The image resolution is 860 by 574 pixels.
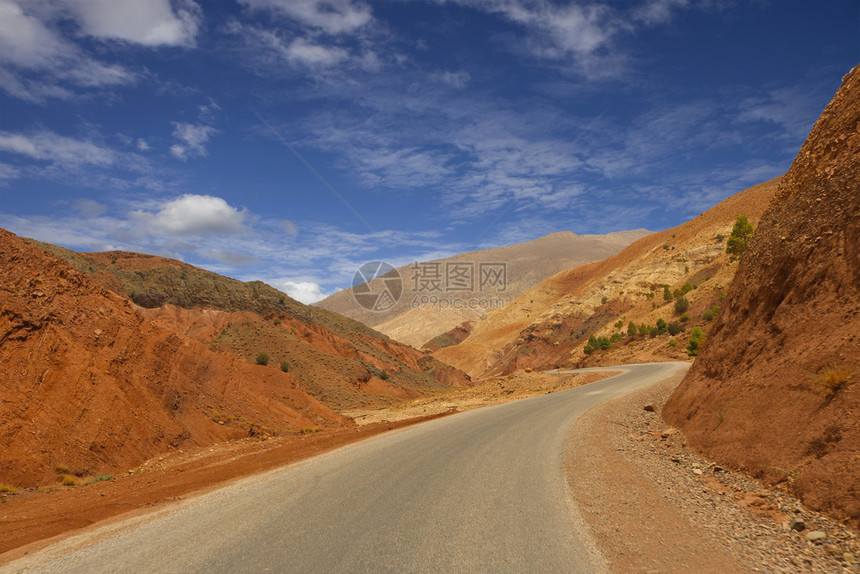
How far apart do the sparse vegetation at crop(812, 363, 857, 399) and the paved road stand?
398 centimetres

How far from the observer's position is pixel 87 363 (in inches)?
526

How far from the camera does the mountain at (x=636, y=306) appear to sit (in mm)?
53656

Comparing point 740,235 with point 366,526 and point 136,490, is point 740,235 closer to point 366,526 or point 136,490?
point 366,526

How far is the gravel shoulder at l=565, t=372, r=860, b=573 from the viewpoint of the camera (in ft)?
15.2

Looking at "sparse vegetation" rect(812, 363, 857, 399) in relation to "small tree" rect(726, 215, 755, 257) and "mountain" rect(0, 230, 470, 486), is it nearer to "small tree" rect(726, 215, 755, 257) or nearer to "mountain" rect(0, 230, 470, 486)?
"mountain" rect(0, 230, 470, 486)

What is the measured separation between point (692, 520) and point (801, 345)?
3993mm

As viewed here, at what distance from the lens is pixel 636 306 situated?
68688mm

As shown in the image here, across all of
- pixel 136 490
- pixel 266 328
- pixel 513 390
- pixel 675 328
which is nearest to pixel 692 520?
pixel 136 490

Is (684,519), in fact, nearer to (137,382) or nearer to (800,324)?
(800,324)

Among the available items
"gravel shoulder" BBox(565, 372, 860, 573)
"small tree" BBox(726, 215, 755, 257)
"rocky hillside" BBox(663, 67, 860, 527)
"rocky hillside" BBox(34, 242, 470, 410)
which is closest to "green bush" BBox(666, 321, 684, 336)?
"small tree" BBox(726, 215, 755, 257)

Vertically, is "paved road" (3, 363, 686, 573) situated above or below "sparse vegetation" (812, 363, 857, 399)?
below

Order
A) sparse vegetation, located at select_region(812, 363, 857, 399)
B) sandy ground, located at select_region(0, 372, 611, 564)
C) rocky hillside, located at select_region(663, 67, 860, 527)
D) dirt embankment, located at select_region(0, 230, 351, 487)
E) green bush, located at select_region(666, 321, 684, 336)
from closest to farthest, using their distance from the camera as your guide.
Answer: rocky hillside, located at select_region(663, 67, 860, 527) → sparse vegetation, located at select_region(812, 363, 857, 399) → sandy ground, located at select_region(0, 372, 611, 564) → dirt embankment, located at select_region(0, 230, 351, 487) → green bush, located at select_region(666, 321, 684, 336)

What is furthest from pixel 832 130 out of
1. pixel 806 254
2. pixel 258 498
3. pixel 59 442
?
pixel 59 442

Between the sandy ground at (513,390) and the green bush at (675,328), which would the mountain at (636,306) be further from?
the sandy ground at (513,390)
